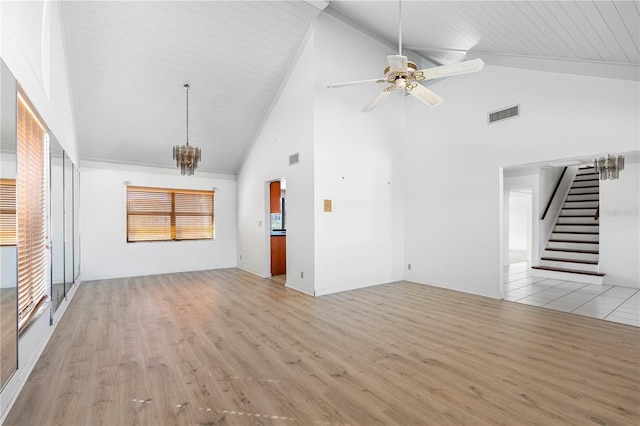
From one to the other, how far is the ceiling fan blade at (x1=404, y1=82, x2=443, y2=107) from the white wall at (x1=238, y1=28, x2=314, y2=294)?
2.16m

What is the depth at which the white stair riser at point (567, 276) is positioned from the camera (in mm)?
5951

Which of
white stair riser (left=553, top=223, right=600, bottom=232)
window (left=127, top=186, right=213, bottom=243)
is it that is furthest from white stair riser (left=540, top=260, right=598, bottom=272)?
window (left=127, top=186, right=213, bottom=243)

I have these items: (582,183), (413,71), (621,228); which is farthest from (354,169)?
(582,183)

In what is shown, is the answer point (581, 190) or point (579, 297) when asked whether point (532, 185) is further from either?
point (579, 297)

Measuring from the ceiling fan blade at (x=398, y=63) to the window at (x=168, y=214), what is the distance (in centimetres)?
622

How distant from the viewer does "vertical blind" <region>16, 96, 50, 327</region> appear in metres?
2.40

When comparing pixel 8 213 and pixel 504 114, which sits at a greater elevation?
pixel 504 114

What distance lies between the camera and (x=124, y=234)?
689cm

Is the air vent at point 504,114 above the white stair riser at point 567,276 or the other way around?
above

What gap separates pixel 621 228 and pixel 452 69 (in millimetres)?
5720

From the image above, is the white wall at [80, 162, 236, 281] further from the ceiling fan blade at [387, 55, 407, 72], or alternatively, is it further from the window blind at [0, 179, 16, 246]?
the ceiling fan blade at [387, 55, 407, 72]

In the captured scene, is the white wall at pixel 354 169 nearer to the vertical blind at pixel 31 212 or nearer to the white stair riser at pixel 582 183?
the vertical blind at pixel 31 212

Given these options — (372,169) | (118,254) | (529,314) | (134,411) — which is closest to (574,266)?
(529,314)

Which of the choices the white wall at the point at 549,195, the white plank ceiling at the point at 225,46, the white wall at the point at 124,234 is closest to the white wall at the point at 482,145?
the white plank ceiling at the point at 225,46
